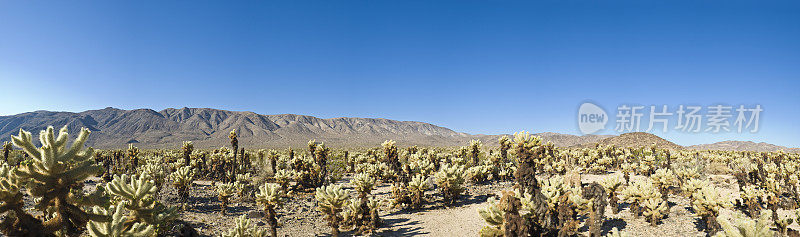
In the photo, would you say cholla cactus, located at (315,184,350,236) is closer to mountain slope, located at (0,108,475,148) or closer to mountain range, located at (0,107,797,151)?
mountain range, located at (0,107,797,151)

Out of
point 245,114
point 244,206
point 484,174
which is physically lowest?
point 244,206

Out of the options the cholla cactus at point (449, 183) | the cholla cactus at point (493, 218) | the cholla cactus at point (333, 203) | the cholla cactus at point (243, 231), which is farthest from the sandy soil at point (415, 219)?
the cholla cactus at point (243, 231)

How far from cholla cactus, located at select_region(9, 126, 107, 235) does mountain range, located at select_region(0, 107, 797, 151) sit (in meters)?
93.7

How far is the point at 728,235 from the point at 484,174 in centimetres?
1502

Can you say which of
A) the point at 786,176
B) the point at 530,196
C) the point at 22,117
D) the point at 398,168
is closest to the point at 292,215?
the point at 398,168

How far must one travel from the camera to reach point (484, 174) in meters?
19.8

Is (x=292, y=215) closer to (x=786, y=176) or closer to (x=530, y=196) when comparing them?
(x=530, y=196)

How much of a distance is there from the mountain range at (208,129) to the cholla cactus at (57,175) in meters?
93.7

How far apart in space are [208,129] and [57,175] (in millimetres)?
162676

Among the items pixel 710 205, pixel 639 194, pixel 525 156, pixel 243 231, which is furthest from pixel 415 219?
pixel 710 205

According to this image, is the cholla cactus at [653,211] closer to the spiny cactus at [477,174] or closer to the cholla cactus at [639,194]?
the cholla cactus at [639,194]

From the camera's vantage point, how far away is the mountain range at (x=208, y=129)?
352 feet

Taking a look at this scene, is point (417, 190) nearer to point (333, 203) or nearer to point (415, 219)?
point (415, 219)

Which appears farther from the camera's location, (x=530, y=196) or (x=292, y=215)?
(x=292, y=215)
